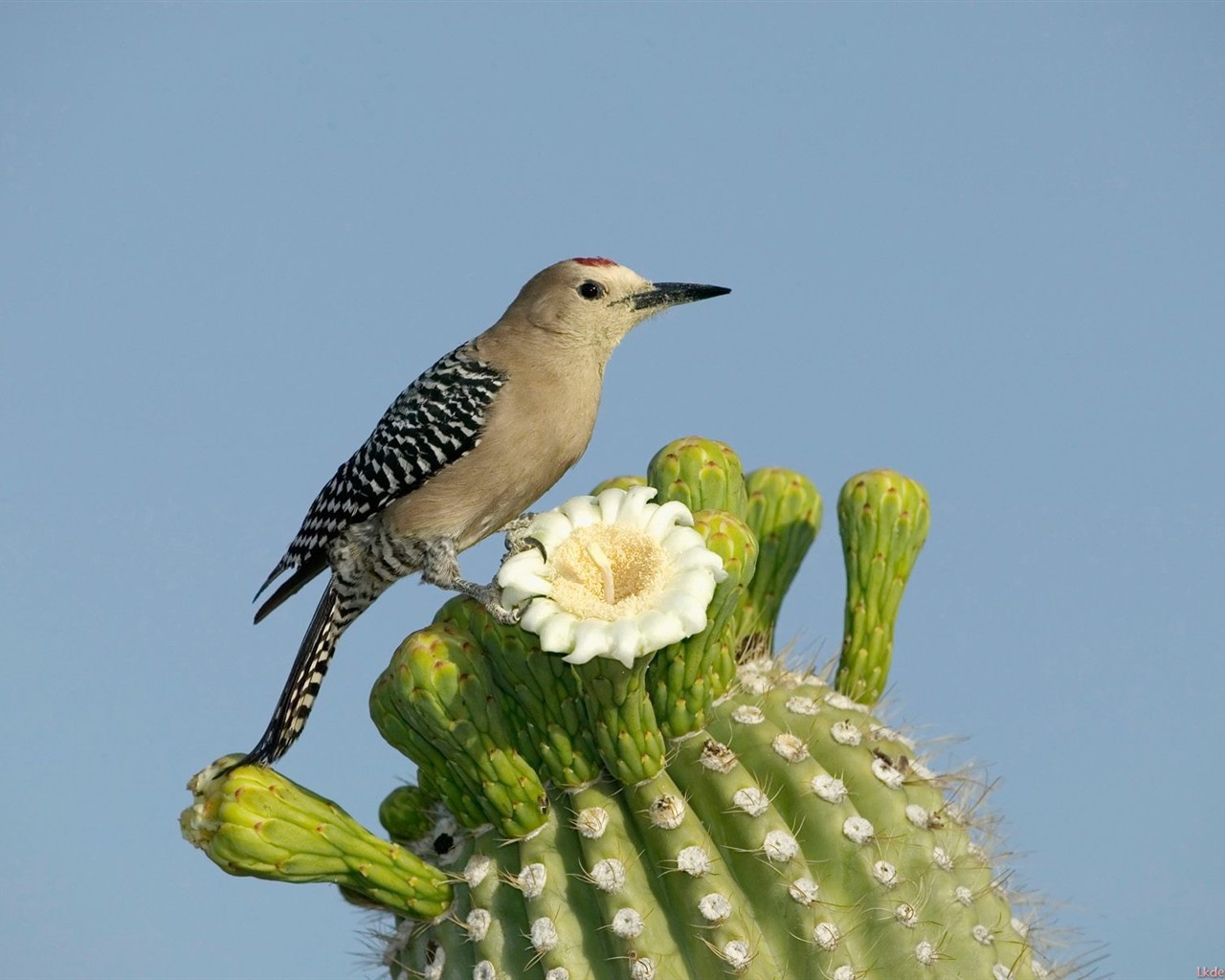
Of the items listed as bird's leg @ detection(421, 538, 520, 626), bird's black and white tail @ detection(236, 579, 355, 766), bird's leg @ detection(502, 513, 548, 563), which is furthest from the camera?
bird's leg @ detection(421, 538, 520, 626)

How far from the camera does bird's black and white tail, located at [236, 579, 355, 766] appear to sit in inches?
169

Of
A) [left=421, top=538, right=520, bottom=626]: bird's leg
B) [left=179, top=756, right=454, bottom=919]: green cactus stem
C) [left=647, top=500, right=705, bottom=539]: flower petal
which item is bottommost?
[left=179, top=756, right=454, bottom=919]: green cactus stem

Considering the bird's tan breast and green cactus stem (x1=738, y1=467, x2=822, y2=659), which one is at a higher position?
the bird's tan breast

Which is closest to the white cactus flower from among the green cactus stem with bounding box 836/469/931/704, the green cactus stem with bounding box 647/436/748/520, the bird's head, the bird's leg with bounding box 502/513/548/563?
the green cactus stem with bounding box 647/436/748/520

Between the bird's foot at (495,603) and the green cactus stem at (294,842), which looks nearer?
the green cactus stem at (294,842)

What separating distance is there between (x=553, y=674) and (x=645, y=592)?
32 cm

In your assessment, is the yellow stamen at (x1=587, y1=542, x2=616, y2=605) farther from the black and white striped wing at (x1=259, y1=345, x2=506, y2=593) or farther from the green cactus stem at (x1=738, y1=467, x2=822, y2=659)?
the black and white striped wing at (x1=259, y1=345, x2=506, y2=593)

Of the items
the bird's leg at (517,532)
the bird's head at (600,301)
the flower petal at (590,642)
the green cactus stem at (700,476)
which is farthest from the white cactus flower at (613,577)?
the bird's head at (600,301)

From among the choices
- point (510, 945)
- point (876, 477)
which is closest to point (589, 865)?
point (510, 945)

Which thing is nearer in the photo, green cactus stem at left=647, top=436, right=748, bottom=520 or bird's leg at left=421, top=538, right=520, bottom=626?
green cactus stem at left=647, top=436, right=748, bottom=520

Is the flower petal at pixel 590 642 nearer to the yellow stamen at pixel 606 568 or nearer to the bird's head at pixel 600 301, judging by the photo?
the yellow stamen at pixel 606 568

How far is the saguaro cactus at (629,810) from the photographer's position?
3.33 m

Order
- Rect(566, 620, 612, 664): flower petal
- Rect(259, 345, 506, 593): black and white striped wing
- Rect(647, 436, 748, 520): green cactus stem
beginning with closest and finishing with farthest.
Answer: Rect(566, 620, 612, 664): flower petal < Rect(647, 436, 748, 520): green cactus stem < Rect(259, 345, 506, 593): black and white striped wing

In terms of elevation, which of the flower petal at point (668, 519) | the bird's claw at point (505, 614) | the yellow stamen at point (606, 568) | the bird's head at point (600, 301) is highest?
the bird's head at point (600, 301)
